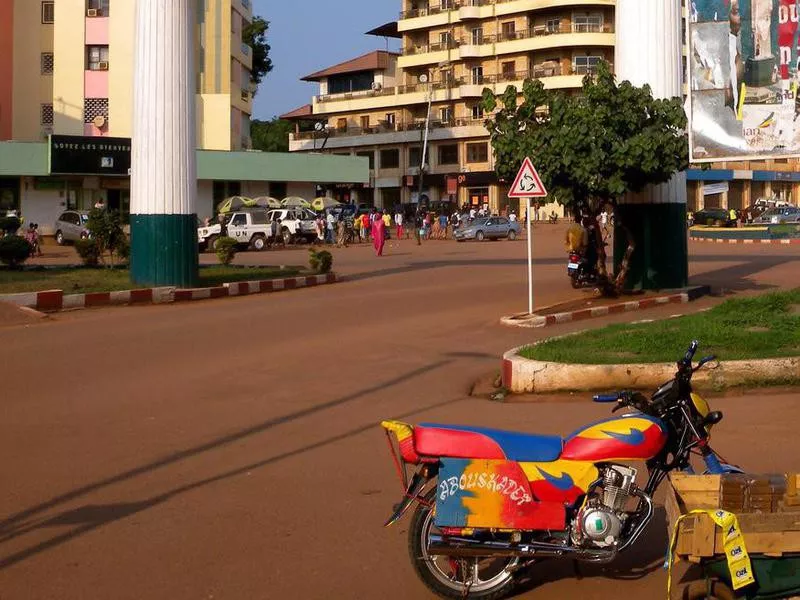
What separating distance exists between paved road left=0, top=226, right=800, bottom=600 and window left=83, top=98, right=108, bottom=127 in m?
37.0

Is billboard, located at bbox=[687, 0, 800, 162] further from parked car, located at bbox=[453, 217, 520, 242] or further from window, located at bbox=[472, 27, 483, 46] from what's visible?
window, located at bbox=[472, 27, 483, 46]

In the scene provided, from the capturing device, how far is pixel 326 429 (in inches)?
378

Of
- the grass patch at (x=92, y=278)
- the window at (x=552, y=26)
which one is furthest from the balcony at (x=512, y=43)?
the grass patch at (x=92, y=278)

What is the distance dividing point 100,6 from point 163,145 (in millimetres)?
36153

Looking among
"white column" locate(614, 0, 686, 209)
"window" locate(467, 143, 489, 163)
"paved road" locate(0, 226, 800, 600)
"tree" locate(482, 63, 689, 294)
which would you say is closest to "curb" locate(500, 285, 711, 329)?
"paved road" locate(0, 226, 800, 600)

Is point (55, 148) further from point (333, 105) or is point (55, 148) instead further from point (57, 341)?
point (333, 105)

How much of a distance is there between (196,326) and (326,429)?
7274mm

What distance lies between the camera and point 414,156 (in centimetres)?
8256

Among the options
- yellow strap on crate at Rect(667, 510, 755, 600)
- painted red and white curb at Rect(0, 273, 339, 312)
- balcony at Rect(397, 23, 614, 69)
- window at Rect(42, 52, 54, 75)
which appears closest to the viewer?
yellow strap on crate at Rect(667, 510, 755, 600)

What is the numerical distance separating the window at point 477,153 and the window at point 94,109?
31389 millimetres

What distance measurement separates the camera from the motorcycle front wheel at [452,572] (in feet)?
17.6

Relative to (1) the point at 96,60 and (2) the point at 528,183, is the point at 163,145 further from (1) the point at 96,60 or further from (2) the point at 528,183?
(1) the point at 96,60

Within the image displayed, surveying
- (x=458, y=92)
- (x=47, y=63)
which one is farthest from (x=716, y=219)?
(x=47, y=63)

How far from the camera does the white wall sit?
49.8 m
